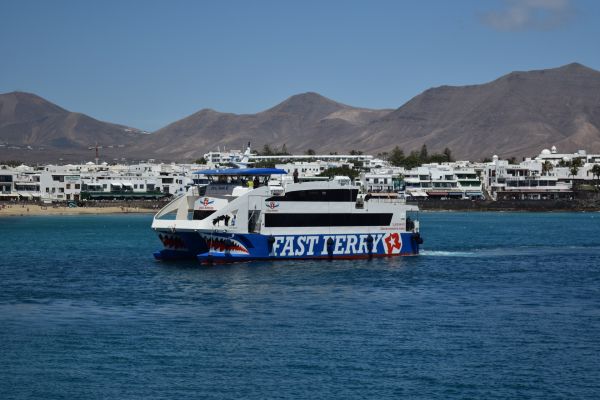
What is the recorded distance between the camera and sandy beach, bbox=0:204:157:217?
148 metres

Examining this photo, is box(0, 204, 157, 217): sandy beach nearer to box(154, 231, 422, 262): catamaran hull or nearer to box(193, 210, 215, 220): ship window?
box(154, 231, 422, 262): catamaran hull

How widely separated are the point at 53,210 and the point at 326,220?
10608 centimetres

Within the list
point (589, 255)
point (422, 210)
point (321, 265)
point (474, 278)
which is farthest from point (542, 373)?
point (422, 210)

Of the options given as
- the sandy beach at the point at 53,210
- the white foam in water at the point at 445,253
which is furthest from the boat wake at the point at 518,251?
the sandy beach at the point at 53,210

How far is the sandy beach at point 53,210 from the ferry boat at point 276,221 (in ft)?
316

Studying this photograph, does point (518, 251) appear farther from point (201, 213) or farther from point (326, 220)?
point (201, 213)

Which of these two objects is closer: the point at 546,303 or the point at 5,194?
the point at 546,303

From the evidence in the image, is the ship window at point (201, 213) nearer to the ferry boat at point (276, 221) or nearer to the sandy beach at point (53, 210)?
the ferry boat at point (276, 221)

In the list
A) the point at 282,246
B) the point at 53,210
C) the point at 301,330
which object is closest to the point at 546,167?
the point at 53,210

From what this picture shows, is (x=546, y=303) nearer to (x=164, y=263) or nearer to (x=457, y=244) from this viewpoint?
(x=164, y=263)

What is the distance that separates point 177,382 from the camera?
27078mm

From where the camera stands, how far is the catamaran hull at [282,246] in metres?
52.0

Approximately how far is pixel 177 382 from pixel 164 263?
29124 mm

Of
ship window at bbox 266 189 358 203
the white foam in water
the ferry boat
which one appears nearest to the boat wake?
the white foam in water
